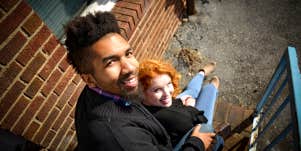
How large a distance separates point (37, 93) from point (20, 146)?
16.1 inches

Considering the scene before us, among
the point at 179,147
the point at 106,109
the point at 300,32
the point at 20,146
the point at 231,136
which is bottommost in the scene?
the point at 20,146

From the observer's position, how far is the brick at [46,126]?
1783mm

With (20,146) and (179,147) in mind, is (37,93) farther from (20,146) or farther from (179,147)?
(179,147)

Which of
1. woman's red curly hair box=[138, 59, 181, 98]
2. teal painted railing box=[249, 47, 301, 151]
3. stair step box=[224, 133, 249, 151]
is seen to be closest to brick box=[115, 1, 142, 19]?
woman's red curly hair box=[138, 59, 181, 98]

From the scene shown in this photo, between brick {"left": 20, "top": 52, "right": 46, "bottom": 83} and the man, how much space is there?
457mm

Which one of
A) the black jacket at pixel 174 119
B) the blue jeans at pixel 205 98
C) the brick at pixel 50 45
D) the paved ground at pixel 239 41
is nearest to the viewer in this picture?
the brick at pixel 50 45

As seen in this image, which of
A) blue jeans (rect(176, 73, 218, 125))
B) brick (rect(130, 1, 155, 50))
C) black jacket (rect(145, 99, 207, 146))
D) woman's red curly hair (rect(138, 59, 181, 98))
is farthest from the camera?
brick (rect(130, 1, 155, 50))

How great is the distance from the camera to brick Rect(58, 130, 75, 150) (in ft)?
6.65

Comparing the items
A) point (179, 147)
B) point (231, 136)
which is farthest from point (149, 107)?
point (231, 136)

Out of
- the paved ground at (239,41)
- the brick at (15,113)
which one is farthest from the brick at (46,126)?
the paved ground at (239,41)

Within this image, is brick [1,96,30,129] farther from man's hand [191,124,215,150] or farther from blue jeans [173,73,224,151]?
blue jeans [173,73,224,151]

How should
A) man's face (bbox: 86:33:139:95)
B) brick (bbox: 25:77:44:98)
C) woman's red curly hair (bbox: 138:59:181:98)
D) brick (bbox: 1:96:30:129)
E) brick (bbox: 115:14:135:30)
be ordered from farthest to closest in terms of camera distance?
brick (bbox: 115:14:135:30) < woman's red curly hair (bbox: 138:59:181:98) < brick (bbox: 25:77:44:98) < brick (bbox: 1:96:30:129) < man's face (bbox: 86:33:139:95)

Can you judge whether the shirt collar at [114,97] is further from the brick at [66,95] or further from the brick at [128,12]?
the brick at [128,12]

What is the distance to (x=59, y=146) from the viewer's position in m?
2.00
